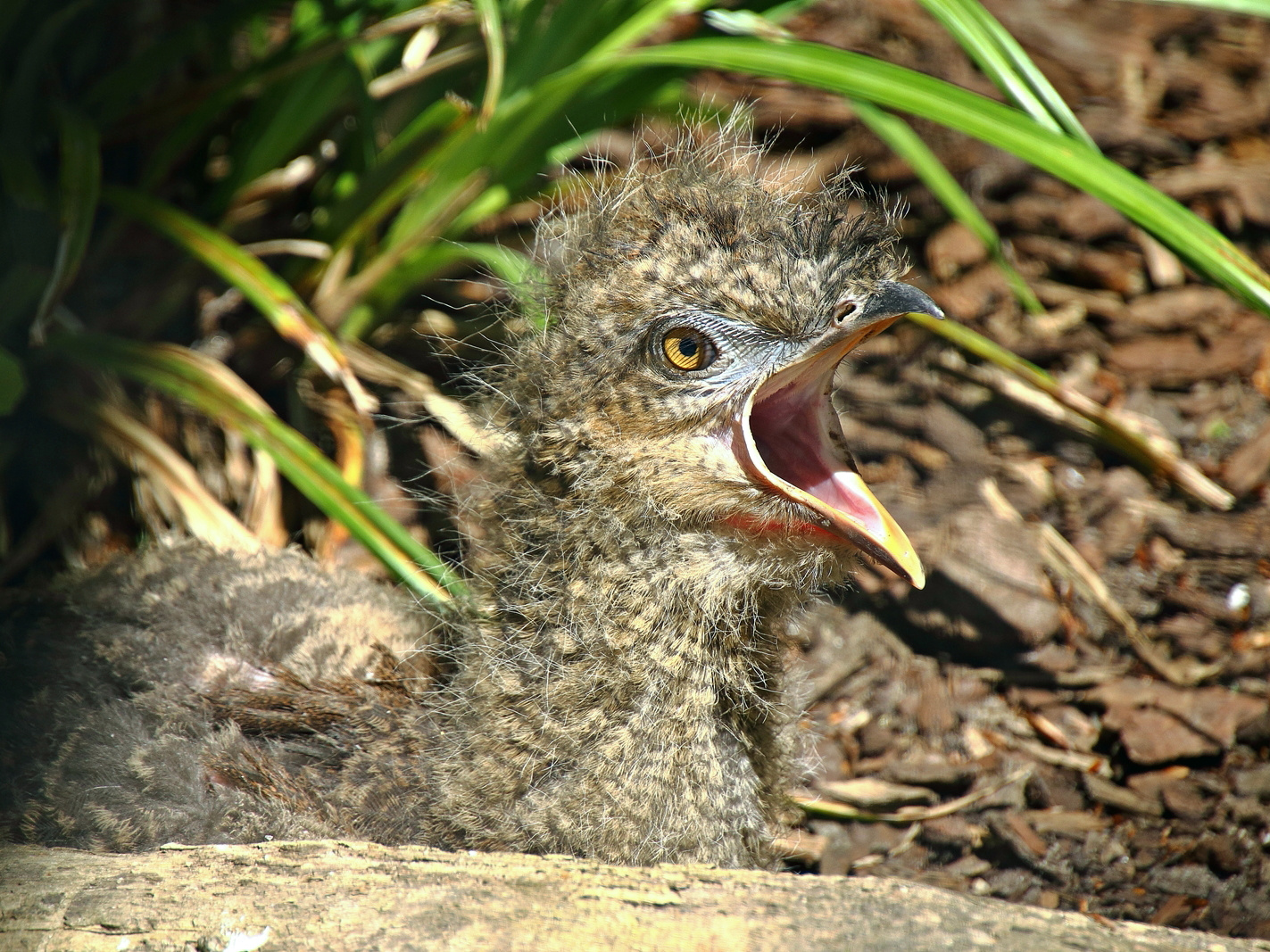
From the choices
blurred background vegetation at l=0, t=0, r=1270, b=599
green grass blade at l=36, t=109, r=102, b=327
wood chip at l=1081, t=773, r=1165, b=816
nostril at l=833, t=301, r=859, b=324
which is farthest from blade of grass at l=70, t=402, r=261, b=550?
wood chip at l=1081, t=773, r=1165, b=816

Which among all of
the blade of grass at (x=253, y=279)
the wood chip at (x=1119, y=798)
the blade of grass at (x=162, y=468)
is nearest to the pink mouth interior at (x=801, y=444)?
the blade of grass at (x=253, y=279)

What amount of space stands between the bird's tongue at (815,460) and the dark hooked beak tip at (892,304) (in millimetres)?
108

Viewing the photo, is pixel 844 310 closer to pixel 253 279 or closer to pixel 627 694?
pixel 627 694

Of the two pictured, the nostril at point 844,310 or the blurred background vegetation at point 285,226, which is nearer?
the nostril at point 844,310

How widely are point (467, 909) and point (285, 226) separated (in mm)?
2563

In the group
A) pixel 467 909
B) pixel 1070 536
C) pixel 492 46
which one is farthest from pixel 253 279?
pixel 1070 536

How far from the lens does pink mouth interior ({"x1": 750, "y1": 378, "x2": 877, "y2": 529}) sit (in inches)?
75.7

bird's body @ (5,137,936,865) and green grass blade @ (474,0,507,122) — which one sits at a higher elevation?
green grass blade @ (474,0,507,122)

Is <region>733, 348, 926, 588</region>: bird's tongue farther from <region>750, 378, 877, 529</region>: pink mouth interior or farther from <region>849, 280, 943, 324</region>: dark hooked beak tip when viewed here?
<region>849, 280, 943, 324</region>: dark hooked beak tip

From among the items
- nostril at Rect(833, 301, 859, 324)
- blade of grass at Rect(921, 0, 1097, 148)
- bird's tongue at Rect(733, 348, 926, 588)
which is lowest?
Answer: bird's tongue at Rect(733, 348, 926, 588)

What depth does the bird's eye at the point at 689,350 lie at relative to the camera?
72.8 inches

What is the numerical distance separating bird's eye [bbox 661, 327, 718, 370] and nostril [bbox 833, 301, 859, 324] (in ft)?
0.69

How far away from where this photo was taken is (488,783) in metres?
1.88

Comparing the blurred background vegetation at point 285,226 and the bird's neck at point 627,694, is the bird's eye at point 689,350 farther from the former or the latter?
the blurred background vegetation at point 285,226
